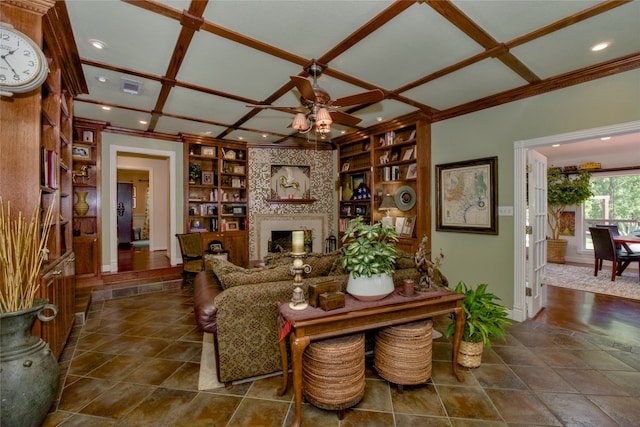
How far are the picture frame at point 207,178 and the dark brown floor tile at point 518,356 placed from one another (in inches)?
211

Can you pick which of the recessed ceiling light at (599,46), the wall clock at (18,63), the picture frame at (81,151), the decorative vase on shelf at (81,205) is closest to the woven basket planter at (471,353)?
the recessed ceiling light at (599,46)

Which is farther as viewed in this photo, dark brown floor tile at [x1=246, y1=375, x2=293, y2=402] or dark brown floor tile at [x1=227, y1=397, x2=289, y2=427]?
dark brown floor tile at [x1=246, y1=375, x2=293, y2=402]

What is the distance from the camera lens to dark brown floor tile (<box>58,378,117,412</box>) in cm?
197

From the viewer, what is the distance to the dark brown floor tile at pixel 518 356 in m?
2.47

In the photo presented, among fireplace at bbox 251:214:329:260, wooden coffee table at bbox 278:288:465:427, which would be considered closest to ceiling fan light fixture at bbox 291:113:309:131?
wooden coffee table at bbox 278:288:465:427

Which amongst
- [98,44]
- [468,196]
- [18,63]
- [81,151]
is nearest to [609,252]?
[468,196]

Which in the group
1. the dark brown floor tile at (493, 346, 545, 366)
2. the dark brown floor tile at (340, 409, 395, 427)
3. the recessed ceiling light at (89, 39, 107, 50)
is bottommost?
the dark brown floor tile at (340, 409, 395, 427)

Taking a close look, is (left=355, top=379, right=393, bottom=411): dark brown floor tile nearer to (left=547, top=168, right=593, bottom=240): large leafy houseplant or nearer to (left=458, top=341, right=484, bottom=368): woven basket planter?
(left=458, top=341, right=484, bottom=368): woven basket planter

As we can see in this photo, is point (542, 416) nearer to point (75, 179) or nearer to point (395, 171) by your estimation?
point (395, 171)

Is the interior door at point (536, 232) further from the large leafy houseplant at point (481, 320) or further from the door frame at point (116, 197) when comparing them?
the door frame at point (116, 197)

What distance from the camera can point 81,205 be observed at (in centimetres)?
450

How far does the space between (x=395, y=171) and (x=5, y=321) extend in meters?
4.63

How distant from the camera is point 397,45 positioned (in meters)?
2.43

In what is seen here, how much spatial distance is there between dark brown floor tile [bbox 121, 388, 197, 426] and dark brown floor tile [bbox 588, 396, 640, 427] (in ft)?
9.11
